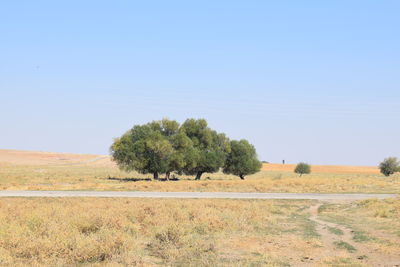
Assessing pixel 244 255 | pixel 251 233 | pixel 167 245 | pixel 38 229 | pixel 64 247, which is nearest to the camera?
pixel 64 247

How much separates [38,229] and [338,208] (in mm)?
21352

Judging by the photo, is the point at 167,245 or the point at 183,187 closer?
the point at 167,245

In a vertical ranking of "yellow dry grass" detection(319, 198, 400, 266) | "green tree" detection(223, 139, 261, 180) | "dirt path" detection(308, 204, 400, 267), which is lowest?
"dirt path" detection(308, 204, 400, 267)

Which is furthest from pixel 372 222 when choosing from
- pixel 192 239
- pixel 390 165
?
pixel 390 165

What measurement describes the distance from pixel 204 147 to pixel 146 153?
10030 millimetres

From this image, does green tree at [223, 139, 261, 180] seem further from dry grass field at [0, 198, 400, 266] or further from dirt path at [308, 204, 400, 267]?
dirt path at [308, 204, 400, 267]

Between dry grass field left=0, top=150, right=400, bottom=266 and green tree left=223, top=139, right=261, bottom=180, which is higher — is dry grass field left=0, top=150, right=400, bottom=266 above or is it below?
below

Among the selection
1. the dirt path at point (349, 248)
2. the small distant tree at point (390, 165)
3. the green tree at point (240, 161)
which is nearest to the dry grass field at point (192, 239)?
the dirt path at point (349, 248)

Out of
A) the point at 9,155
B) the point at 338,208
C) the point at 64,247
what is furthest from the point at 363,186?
the point at 9,155

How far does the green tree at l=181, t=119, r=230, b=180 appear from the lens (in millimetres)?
67938

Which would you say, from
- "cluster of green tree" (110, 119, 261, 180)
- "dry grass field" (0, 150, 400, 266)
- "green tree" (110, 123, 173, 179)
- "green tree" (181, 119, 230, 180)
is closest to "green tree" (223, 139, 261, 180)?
"cluster of green tree" (110, 119, 261, 180)

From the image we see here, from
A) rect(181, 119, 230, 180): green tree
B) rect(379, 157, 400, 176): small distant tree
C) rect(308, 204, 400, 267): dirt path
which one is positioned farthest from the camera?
rect(379, 157, 400, 176): small distant tree

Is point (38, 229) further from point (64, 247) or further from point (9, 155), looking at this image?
point (9, 155)

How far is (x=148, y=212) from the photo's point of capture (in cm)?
2238
